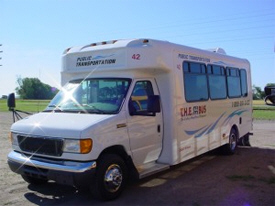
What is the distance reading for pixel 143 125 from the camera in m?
6.64

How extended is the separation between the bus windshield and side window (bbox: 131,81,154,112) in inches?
8.5

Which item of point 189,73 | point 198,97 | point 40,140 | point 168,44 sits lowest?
point 40,140

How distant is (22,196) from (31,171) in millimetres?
649

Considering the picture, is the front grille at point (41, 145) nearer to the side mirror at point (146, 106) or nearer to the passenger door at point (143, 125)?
the passenger door at point (143, 125)

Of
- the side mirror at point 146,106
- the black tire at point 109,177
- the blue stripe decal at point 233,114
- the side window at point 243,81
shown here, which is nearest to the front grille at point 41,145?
the black tire at point 109,177

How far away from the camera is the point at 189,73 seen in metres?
7.98

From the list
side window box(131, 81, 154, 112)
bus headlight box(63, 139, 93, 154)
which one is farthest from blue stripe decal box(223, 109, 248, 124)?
bus headlight box(63, 139, 93, 154)

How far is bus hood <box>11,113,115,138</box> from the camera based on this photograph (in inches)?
215

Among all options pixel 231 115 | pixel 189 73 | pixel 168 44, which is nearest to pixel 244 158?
pixel 231 115

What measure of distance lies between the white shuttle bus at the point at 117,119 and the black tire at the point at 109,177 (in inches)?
0.7

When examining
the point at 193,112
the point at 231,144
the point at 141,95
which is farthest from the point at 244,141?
the point at 141,95

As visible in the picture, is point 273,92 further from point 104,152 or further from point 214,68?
A: point 214,68

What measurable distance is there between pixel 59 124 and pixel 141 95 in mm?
1767

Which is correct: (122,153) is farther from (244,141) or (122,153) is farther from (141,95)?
(244,141)
